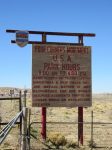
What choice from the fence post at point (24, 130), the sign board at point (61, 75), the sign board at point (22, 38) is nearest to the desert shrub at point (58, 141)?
the sign board at point (61, 75)

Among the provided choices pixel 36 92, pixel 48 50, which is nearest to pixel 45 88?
pixel 36 92

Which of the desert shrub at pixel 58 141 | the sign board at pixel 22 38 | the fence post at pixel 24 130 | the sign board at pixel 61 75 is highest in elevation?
the sign board at pixel 22 38

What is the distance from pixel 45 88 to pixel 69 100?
96cm

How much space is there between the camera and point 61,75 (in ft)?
52.0

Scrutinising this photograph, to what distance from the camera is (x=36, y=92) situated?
15.6m

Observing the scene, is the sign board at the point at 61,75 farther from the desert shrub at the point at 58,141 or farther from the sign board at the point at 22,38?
the desert shrub at the point at 58,141

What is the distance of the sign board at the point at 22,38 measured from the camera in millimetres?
15417

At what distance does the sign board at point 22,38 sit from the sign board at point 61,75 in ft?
1.46

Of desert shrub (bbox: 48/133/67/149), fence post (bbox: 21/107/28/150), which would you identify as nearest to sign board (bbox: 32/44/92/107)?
desert shrub (bbox: 48/133/67/149)

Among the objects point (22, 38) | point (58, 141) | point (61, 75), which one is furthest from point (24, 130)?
point (22, 38)

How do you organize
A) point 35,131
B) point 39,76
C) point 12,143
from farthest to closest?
point 35,131 → point 39,76 → point 12,143

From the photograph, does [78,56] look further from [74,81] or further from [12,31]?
[12,31]

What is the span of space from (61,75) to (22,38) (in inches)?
73.6

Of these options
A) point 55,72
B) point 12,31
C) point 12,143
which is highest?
point 12,31
